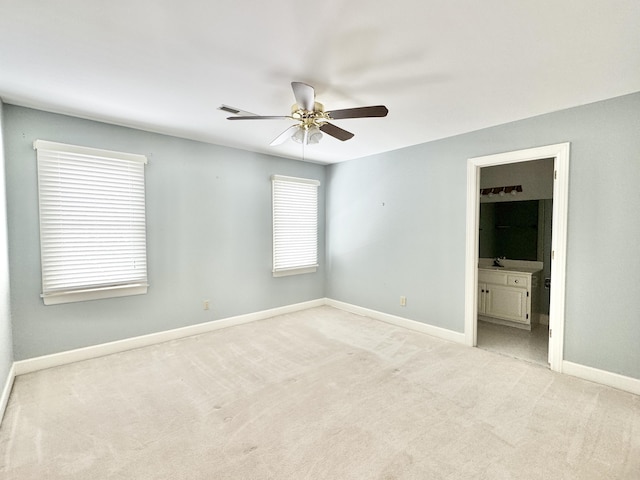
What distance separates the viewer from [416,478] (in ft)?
5.34

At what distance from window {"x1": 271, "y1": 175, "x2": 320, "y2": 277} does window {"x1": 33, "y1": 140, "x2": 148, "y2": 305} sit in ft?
6.03

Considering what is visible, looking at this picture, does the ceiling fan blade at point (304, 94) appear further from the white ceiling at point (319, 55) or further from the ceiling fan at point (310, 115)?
the white ceiling at point (319, 55)

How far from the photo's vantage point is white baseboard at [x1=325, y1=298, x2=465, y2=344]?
3.65m

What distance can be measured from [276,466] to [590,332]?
2.92 meters

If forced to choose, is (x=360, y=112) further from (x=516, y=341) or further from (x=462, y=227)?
(x=516, y=341)

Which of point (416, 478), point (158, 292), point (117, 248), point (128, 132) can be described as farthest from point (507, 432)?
point (128, 132)

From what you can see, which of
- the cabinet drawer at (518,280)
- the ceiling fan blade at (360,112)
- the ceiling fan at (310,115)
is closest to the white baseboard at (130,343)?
the ceiling fan at (310,115)

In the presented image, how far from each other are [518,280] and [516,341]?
2.77 feet

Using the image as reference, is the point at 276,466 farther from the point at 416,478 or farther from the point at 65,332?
the point at 65,332

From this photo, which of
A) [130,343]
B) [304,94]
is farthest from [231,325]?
[304,94]

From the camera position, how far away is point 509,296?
4.07m

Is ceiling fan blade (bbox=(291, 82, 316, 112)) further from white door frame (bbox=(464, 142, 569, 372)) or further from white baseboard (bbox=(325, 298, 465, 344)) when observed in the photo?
white baseboard (bbox=(325, 298, 465, 344))

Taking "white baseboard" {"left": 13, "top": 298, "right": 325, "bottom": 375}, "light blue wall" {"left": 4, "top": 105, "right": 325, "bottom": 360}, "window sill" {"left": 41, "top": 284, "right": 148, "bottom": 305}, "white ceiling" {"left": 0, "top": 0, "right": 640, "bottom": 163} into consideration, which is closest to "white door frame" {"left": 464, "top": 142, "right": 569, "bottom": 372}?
"white ceiling" {"left": 0, "top": 0, "right": 640, "bottom": 163}

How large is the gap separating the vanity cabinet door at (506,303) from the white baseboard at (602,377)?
1.23m
